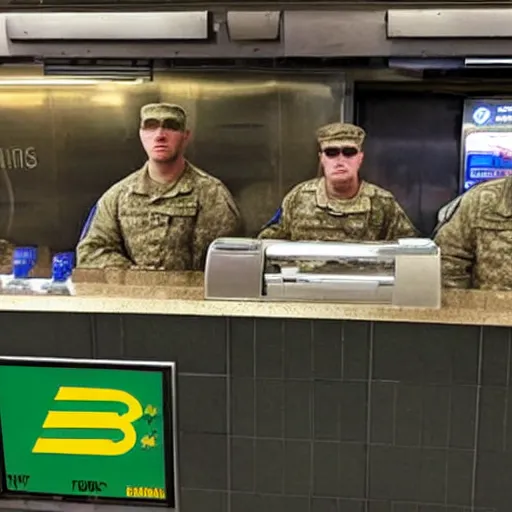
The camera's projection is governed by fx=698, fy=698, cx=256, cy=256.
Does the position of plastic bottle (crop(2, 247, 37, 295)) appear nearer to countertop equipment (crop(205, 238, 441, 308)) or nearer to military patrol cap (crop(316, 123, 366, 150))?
countertop equipment (crop(205, 238, 441, 308))

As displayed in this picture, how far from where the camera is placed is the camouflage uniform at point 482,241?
2289 mm

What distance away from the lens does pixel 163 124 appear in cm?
276

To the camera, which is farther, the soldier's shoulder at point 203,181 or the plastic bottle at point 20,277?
the soldier's shoulder at point 203,181

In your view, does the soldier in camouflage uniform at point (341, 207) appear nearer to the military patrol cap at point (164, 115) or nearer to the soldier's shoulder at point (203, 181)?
the soldier's shoulder at point (203, 181)

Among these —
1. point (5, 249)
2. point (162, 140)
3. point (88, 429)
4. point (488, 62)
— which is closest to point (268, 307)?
point (88, 429)

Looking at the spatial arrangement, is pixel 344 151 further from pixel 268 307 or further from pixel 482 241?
pixel 268 307

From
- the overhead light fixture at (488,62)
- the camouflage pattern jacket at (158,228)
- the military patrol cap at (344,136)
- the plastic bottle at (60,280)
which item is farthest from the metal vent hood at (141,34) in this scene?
the plastic bottle at (60,280)

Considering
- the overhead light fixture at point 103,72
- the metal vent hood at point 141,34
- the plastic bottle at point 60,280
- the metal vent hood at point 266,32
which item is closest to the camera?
the plastic bottle at point 60,280

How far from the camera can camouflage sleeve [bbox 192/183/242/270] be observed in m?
2.64

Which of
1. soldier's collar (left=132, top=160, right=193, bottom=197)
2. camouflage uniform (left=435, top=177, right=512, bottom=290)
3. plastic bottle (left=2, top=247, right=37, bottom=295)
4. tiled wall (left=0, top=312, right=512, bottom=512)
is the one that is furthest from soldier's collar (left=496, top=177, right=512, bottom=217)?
plastic bottle (left=2, top=247, right=37, bottom=295)

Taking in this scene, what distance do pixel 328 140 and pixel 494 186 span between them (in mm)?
643

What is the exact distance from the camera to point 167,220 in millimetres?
2635

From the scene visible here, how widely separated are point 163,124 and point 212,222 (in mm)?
450

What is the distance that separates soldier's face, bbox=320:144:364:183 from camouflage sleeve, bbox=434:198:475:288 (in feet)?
1.34
